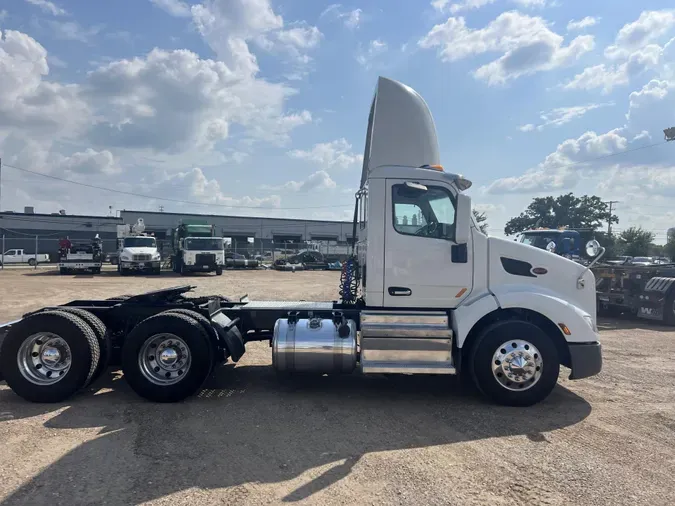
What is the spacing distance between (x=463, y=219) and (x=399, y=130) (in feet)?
5.32

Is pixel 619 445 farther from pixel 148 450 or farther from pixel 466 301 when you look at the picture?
pixel 148 450

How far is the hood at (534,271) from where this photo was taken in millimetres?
6223

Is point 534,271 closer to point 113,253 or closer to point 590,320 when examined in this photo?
point 590,320

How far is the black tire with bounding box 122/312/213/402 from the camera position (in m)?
5.84

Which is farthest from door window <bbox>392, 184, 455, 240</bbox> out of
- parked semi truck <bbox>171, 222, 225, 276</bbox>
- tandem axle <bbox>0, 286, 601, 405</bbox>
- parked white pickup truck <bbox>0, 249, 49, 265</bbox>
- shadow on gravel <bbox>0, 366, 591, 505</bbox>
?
parked white pickup truck <bbox>0, 249, 49, 265</bbox>

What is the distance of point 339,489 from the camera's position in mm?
3861

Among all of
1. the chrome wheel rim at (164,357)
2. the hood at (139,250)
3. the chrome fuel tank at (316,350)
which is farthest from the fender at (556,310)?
the hood at (139,250)

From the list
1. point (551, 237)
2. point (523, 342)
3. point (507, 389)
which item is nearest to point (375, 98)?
point (523, 342)

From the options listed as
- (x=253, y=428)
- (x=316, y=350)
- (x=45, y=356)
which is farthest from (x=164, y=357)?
(x=316, y=350)

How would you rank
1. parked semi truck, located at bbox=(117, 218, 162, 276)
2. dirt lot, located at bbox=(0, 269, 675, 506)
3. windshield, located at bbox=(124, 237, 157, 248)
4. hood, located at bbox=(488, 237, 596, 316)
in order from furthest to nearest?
windshield, located at bbox=(124, 237, 157, 248) < parked semi truck, located at bbox=(117, 218, 162, 276) < hood, located at bbox=(488, 237, 596, 316) < dirt lot, located at bbox=(0, 269, 675, 506)

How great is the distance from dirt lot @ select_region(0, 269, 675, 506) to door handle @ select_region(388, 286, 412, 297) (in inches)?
53.2

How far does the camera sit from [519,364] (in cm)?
583

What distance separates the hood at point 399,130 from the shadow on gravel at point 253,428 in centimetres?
310

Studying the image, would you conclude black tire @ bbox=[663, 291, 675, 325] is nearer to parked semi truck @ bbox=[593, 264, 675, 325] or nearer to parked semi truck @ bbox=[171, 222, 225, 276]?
parked semi truck @ bbox=[593, 264, 675, 325]
